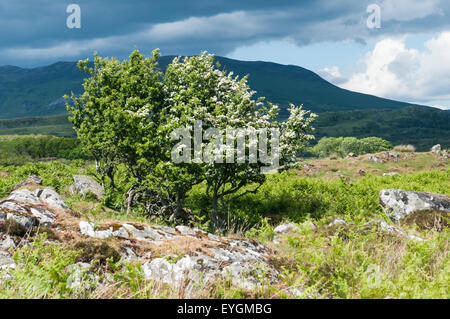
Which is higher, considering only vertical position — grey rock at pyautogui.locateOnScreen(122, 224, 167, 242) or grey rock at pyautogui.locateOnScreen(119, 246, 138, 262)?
grey rock at pyautogui.locateOnScreen(119, 246, 138, 262)

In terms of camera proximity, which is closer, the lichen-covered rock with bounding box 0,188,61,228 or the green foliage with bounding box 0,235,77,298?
the green foliage with bounding box 0,235,77,298

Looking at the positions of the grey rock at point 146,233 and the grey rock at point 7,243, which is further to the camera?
the grey rock at point 146,233

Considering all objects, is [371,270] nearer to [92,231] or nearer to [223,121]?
[92,231]

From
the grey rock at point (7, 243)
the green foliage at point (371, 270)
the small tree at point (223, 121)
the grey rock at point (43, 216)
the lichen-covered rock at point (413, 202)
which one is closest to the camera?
the green foliage at point (371, 270)

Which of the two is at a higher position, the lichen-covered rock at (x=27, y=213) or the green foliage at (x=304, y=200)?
the lichen-covered rock at (x=27, y=213)

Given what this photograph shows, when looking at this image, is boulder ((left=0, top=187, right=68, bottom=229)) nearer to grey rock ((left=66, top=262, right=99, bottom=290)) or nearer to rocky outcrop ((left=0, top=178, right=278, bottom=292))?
rocky outcrop ((left=0, top=178, right=278, bottom=292))

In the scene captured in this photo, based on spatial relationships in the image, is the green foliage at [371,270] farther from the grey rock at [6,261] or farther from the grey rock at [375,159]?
the grey rock at [375,159]

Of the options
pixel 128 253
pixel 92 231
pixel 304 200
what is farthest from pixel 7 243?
pixel 304 200

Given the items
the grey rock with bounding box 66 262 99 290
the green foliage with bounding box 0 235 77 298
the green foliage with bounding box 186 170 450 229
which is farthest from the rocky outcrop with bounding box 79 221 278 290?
the green foliage with bounding box 186 170 450 229
